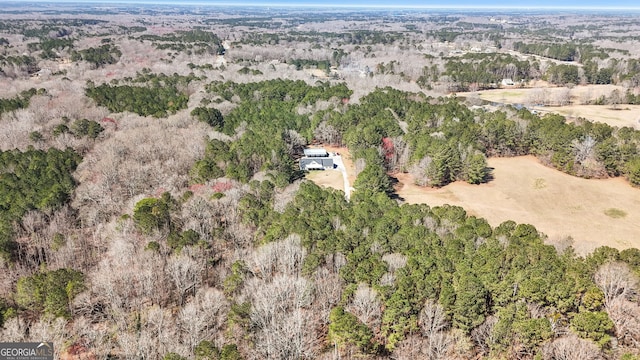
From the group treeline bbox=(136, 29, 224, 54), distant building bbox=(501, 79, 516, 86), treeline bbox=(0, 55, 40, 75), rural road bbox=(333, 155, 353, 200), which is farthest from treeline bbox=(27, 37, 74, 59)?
distant building bbox=(501, 79, 516, 86)

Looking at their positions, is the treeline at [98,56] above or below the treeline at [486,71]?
above

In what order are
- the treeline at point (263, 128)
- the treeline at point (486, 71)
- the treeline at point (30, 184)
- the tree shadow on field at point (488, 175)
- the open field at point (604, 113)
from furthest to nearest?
the treeline at point (486, 71)
the open field at point (604, 113)
the tree shadow on field at point (488, 175)
the treeline at point (263, 128)
the treeline at point (30, 184)

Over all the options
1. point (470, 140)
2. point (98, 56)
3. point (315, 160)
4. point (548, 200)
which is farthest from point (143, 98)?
point (548, 200)

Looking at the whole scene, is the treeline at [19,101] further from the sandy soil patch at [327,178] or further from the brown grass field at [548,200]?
the brown grass field at [548,200]

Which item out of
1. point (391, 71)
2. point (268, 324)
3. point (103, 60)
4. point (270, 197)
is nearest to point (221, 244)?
point (270, 197)

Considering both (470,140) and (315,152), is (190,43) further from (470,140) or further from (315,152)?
(470,140)

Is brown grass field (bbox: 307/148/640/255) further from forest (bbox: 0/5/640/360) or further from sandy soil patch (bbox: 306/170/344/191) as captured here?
forest (bbox: 0/5/640/360)

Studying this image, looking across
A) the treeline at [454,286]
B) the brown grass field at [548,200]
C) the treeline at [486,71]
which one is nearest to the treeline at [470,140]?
the brown grass field at [548,200]

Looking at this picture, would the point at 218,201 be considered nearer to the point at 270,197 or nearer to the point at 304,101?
the point at 270,197
